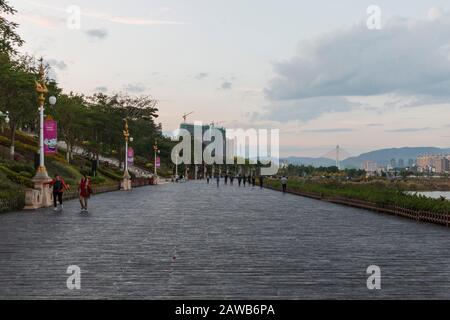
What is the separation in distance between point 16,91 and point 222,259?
4763cm

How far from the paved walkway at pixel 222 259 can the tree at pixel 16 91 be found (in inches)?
1237

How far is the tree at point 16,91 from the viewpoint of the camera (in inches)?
1950

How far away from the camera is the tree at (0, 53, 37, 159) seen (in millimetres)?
49519

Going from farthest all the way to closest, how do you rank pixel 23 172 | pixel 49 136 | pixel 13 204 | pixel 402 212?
pixel 23 172
pixel 49 136
pixel 13 204
pixel 402 212

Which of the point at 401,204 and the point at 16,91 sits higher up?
the point at 16,91

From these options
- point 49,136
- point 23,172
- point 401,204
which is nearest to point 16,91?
point 23,172

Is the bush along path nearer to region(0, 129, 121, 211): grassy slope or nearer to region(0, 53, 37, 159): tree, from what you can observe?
region(0, 129, 121, 211): grassy slope

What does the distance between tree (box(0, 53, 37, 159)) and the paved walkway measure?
3143 centimetres

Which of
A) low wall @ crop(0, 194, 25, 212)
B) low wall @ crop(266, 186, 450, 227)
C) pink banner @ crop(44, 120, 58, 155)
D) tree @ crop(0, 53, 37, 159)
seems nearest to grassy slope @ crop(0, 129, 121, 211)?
low wall @ crop(0, 194, 25, 212)

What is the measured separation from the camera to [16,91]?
54656mm

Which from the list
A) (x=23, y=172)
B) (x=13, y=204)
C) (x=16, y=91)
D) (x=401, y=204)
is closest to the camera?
(x=401, y=204)

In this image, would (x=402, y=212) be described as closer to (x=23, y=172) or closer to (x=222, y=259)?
(x=222, y=259)

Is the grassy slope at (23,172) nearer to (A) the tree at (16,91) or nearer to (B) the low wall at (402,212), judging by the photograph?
(A) the tree at (16,91)
